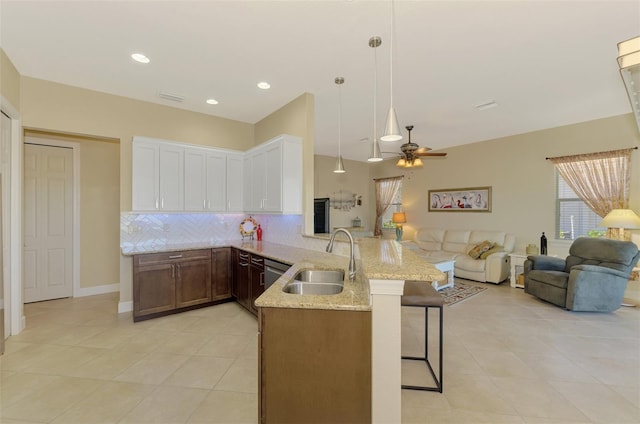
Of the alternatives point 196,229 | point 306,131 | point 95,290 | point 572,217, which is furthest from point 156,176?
point 572,217

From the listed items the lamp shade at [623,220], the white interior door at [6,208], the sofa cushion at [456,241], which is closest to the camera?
the white interior door at [6,208]

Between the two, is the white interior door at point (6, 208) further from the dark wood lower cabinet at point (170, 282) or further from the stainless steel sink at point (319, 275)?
the stainless steel sink at point (319, 275)

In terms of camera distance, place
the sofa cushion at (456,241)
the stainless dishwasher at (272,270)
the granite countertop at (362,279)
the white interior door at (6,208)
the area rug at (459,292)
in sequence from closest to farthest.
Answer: the granite countertop at (362,279)
the white interior door at (6,208)
the stainless dishwasher at (272,270)
the area rug at (459,292)
the sofa cushion at (456,241)

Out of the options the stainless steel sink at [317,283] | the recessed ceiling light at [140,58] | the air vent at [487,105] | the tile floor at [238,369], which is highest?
the air vent at [487,105]

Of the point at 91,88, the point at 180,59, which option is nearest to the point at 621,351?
the point at 180,59

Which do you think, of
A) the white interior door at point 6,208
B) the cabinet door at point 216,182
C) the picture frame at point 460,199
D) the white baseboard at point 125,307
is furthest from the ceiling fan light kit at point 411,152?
the white interior door at point 6,208

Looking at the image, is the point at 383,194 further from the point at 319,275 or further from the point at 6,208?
the point at 6,208

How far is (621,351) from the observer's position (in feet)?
9.12

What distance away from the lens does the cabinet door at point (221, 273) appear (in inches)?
157

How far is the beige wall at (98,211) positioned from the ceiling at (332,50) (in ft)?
4.99

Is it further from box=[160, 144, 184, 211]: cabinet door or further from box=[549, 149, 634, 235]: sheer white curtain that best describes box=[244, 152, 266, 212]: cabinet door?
box=[549, 149, 634, 235]: sheer white curtain

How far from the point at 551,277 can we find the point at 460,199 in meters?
2.87

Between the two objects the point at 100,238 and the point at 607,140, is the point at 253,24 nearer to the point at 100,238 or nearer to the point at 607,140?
the point at 100,238

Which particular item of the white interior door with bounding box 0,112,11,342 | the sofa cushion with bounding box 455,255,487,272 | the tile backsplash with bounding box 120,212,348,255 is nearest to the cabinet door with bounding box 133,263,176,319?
the tile backsplash with bounding box 120,212,348,255
